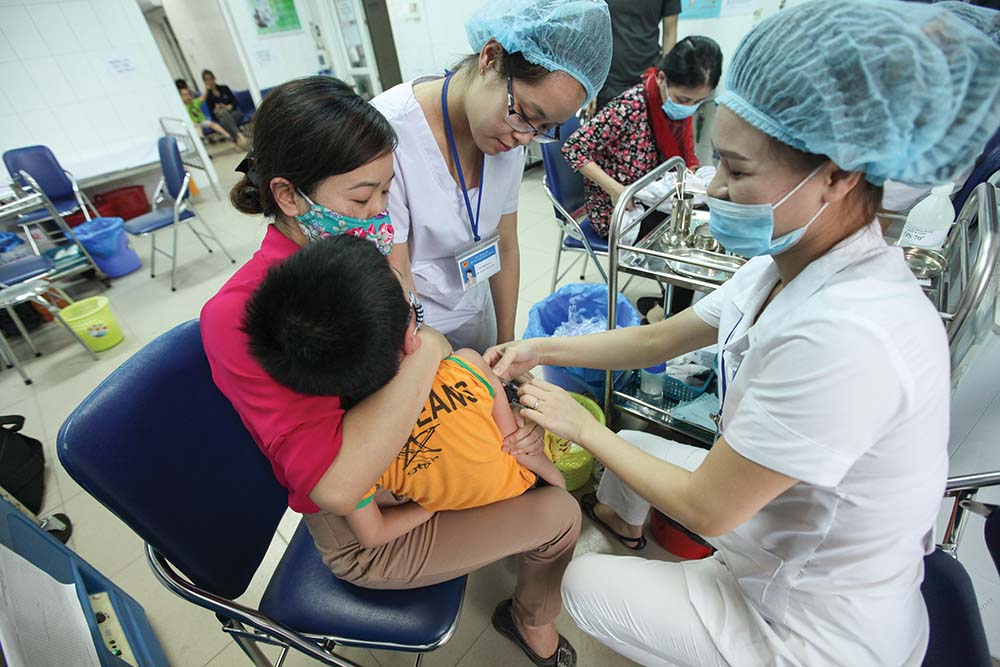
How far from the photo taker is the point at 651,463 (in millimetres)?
856

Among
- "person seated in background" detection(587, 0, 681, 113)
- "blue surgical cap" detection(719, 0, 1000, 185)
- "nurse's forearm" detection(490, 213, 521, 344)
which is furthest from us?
"person seated in background" detection(587, 0, 681, 113)

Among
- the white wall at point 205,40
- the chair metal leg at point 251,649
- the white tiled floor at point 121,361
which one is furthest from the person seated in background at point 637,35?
the white wall at point 205,40

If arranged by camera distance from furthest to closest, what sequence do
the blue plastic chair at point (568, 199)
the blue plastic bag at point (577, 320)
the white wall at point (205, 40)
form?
1. the white wall at point (205, 40)
2. the blue plastic chair at point (568, 199)
3. the blue plastic bag at point (577, 320)

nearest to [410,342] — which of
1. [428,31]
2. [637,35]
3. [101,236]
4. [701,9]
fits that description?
[637,35]

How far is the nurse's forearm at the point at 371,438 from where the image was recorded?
0.74 m

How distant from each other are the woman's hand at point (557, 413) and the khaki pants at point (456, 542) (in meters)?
0.22

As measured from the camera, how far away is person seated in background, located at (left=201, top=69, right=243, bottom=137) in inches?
273

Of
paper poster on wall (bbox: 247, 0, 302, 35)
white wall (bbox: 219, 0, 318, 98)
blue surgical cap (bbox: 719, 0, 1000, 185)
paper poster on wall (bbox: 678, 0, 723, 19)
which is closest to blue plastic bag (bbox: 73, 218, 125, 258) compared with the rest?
white wall (bbox: 219, 0, 318, 98)

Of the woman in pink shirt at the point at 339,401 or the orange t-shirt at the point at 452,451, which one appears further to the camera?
the orange t-shirt at the point at 452,451

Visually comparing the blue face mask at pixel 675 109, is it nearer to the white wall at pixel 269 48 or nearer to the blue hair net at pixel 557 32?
the blue hair net at pixel 557 32

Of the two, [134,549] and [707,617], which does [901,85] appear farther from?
[134,549]

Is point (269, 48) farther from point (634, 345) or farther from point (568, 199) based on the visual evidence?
point (634, 345)

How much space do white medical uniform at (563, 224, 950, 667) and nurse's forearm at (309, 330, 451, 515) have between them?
0.52 meters

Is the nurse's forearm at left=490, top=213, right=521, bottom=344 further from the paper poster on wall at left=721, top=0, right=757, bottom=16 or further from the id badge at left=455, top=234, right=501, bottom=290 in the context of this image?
the paper poster on wall at left=721, top=0, right=757, bottom=16
